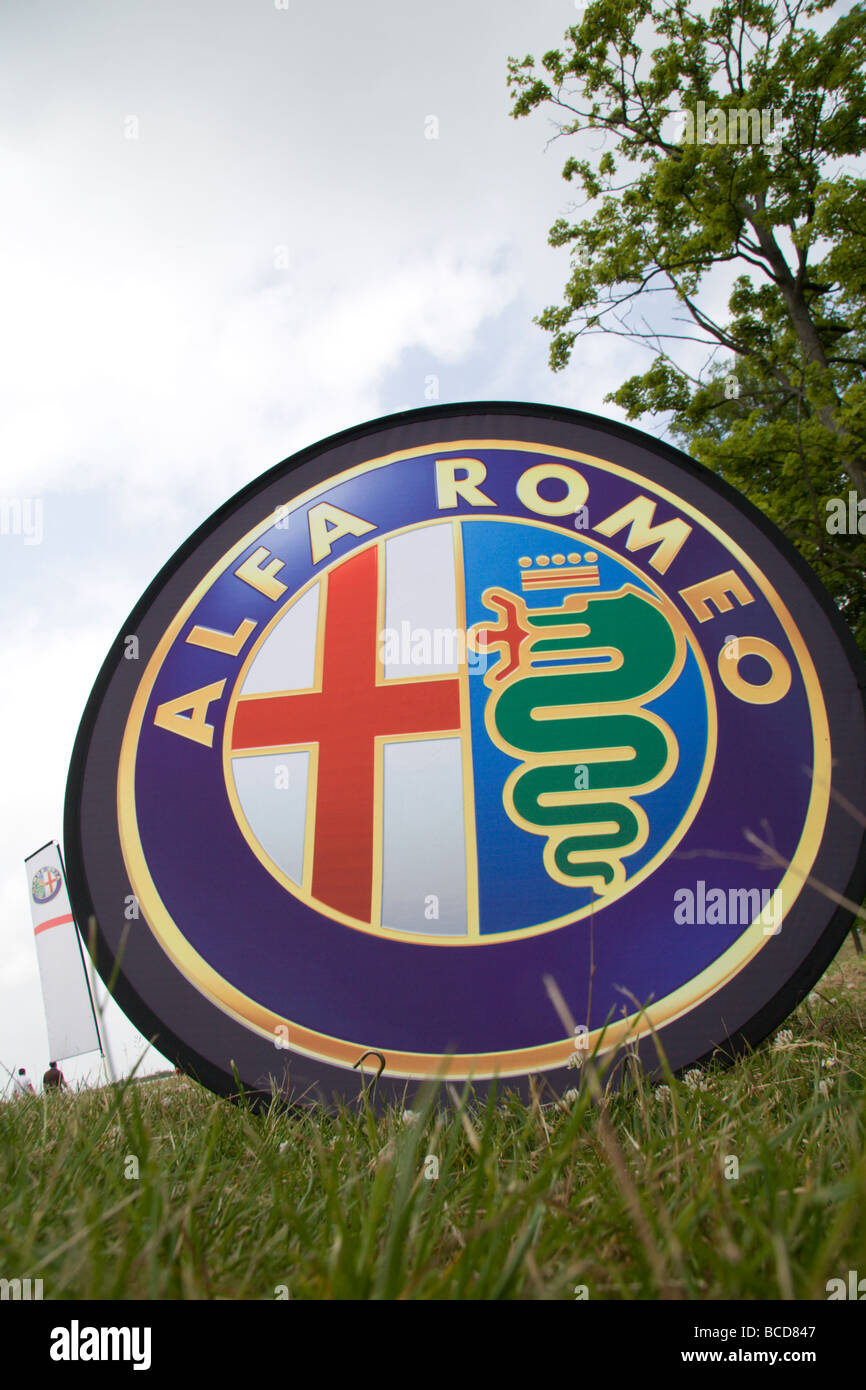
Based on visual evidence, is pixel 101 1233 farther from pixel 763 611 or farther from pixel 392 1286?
pixel 763 611

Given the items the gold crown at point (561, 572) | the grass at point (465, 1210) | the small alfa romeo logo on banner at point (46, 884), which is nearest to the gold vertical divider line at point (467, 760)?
the gold crown at point (561, 572)

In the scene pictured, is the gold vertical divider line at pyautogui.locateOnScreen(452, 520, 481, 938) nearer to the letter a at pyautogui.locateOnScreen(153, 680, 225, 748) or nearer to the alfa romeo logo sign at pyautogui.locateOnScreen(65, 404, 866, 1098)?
the alfa romeo logo sign at pyautogui.locateOnScreen(65, 404, 866, 1098)

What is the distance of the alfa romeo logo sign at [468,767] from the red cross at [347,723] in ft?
0.04

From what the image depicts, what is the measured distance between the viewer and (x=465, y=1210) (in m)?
1.41

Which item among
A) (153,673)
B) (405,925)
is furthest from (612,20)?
(405,925)

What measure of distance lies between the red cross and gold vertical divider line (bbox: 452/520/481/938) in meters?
0.04

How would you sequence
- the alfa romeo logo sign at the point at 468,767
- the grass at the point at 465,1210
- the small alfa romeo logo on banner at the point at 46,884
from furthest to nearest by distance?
1. the small alfa romeo logo on banner at the point at 46,884
2. the alfa romeo logo sign at the point at 468,767
3. the grass at the point at 465,1210

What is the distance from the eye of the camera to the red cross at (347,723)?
9.98 feet

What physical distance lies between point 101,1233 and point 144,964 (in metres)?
1.83

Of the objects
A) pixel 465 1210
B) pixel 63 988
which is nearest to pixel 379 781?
pixel 465 1210

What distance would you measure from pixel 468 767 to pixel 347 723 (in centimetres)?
57

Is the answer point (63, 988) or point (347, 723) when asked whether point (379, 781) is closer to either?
point (347, 723)

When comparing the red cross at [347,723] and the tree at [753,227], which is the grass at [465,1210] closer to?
the red cross at [347,723]
